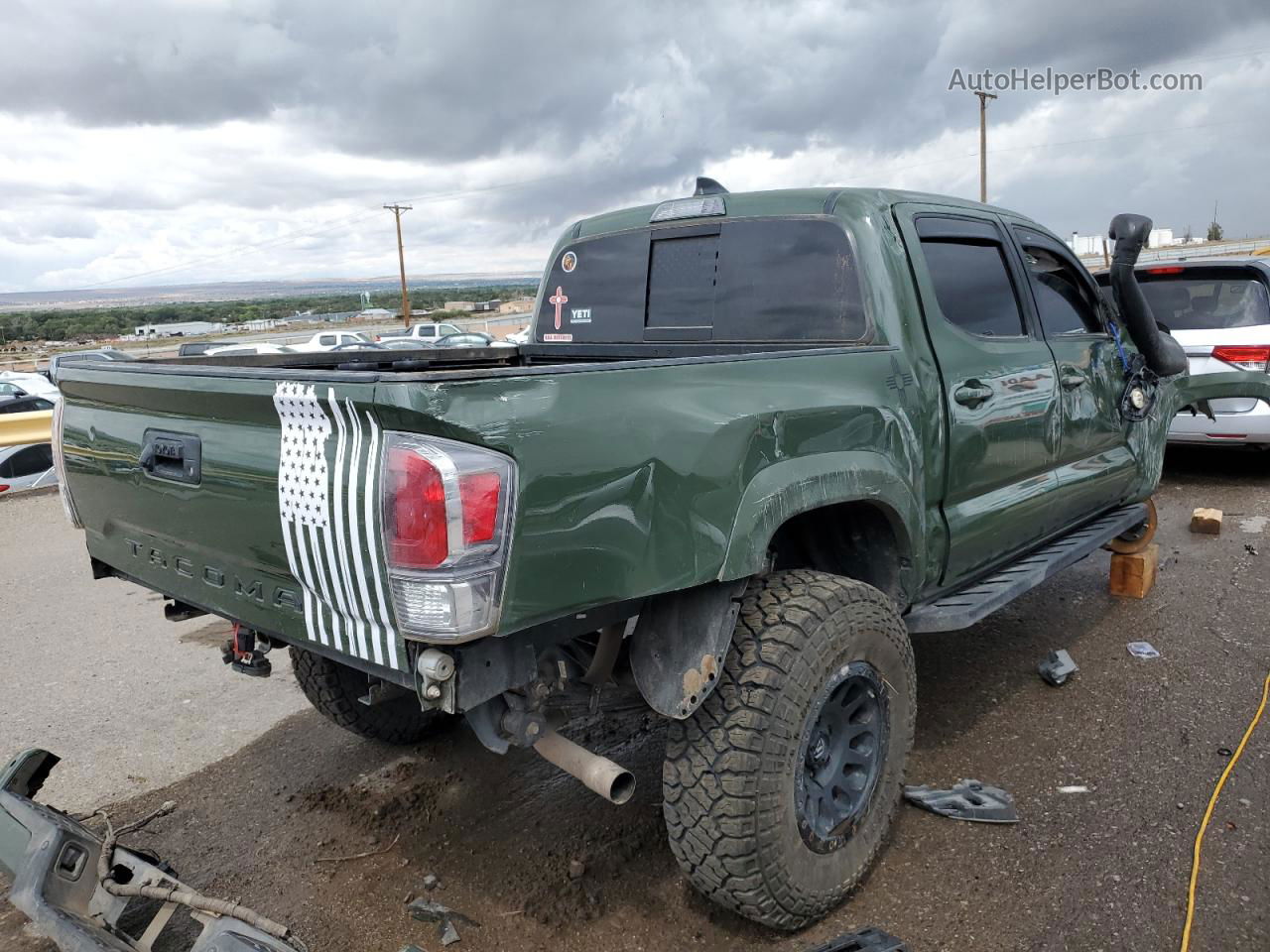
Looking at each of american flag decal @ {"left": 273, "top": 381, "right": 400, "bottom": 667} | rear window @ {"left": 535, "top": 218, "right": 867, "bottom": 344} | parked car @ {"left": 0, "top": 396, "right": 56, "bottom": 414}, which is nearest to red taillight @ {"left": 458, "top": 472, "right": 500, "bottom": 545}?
american flag decal @ {"left": 273, "top": 381, "right": 400, "bottom": 667}

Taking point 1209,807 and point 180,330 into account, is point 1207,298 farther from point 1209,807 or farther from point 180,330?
point 180,330

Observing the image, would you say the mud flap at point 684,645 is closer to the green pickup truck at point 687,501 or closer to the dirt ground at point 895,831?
the green pickup truck at point 687,501

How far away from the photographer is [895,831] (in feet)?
Result: 9.99

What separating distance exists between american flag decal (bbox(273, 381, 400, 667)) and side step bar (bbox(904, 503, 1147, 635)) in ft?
6.06

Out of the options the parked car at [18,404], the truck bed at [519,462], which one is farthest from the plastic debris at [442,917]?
the parked car at [18,404]

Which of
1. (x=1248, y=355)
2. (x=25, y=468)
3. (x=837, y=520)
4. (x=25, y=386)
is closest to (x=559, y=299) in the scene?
(x=837, y=520)

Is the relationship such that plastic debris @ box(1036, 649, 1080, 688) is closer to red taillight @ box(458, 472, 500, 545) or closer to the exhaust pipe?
the exhaust pipe

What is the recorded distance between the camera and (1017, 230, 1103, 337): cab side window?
12.9 ft

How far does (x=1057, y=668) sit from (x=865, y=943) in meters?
2.23

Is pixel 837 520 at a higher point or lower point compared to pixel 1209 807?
higher

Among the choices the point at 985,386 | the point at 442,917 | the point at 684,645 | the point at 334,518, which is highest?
the point at 985,386

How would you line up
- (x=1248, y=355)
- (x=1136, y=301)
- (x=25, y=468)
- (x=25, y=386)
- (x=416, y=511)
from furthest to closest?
(x=25, y=386) < (x=25, y=468) < (x=1248, y=355) < (x=1136, y=301) < (x=416, y=511)

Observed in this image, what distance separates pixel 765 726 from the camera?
2.36 meters

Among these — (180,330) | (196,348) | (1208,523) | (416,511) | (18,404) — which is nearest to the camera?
(416,511)
